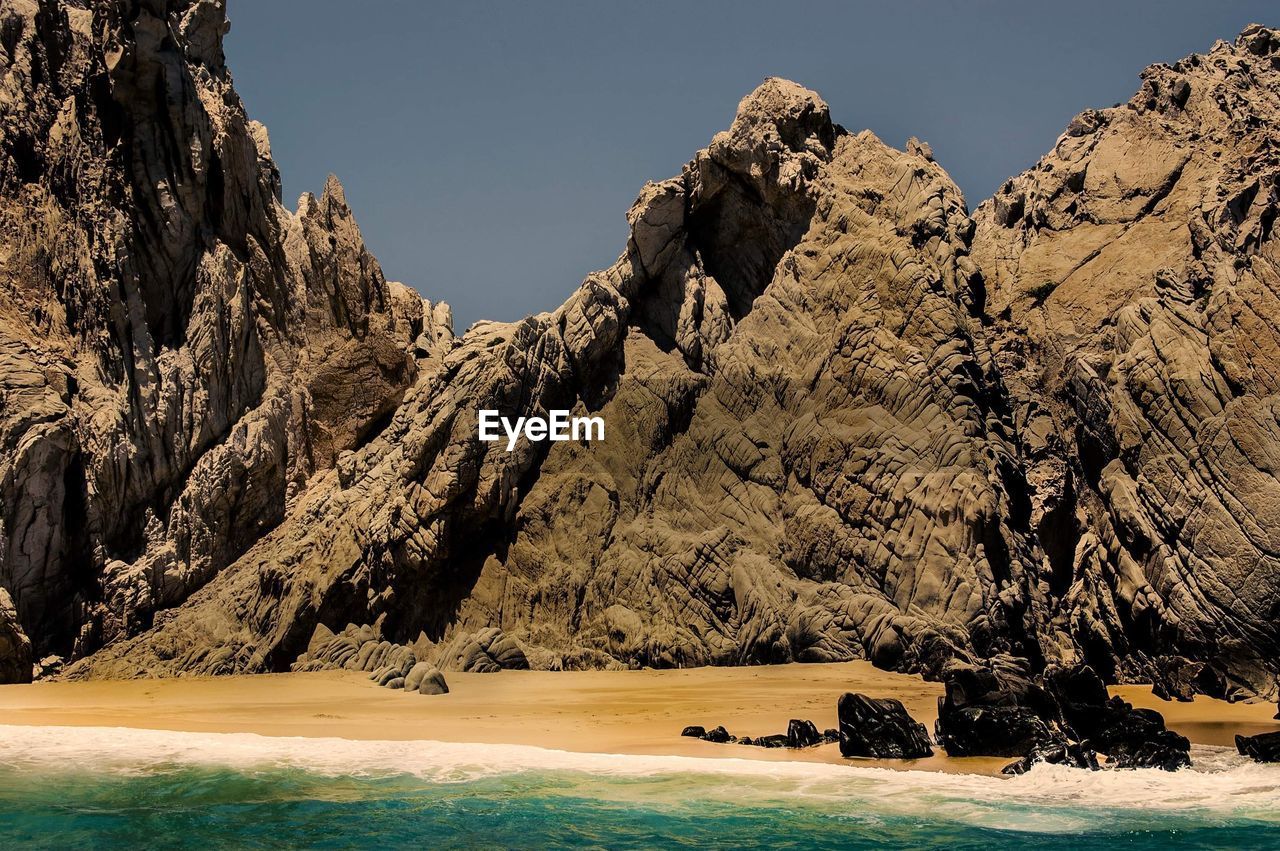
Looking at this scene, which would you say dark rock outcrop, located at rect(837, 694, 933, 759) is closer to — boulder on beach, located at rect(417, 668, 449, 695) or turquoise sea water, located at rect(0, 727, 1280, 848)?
turquoise sea water, located at rect(0, 727, 1280, 848)

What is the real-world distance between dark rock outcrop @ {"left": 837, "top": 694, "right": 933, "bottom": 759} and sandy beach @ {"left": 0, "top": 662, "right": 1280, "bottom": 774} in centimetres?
18

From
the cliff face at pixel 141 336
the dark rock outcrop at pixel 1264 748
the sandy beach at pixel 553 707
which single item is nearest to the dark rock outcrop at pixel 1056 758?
the sandy beach at pixel 553 707

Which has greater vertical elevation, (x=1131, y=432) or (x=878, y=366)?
(x=878, y=366)

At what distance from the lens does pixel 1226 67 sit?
24.5m

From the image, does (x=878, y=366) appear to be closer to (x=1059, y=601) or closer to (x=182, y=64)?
(x=1059, y=601)

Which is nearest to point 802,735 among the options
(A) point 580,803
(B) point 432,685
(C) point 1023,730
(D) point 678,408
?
(C) point 1023,730

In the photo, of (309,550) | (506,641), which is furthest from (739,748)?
(309,550)

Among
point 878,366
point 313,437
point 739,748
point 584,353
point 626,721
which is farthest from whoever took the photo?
point 313,437

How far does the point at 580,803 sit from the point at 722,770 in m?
1.55

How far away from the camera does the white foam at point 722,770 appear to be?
29.8 ft

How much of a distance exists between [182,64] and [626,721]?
16.9 metres

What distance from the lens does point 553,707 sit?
15320mm

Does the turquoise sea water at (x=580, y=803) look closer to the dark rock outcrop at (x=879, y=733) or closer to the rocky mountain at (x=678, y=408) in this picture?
the dark rock outcrop at (x=879, y=733)

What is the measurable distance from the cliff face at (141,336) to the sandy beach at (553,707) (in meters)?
2.83
